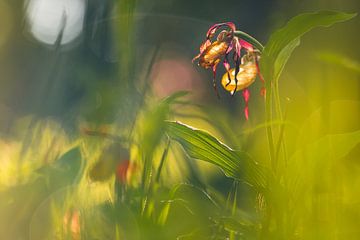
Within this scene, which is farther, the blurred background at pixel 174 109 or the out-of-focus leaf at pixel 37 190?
the out-of-focus leaf at pixel 37 190

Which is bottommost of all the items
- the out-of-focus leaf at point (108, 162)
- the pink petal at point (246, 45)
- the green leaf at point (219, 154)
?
the out-of-focus leaf at point (108, 162)

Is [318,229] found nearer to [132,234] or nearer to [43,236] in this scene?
[132,234]

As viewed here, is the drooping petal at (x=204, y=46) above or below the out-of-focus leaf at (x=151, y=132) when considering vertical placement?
above

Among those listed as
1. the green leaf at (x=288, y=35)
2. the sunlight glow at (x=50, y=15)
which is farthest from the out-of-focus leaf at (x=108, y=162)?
the sunlight glow at (x=50, y=15)

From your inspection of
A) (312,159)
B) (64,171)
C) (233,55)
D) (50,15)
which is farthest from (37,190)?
(50,15)

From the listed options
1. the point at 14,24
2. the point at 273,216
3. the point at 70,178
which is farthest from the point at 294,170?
the point at 14,24

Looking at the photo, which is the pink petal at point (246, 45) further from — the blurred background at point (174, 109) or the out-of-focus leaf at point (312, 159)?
the out-of-focus leaf at point (312, 159)
